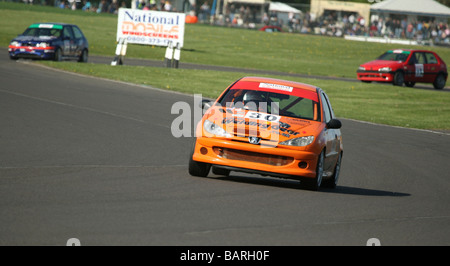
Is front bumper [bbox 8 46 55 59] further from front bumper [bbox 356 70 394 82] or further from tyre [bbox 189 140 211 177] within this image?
tyre [bbox 189 140 211 177]

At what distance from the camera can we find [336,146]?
12.1 meters

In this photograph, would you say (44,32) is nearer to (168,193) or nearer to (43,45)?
(43,45)

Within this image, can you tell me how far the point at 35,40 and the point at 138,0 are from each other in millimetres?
30955

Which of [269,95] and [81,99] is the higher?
[269,95]

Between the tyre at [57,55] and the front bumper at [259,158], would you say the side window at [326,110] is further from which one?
the tyre at [57,55]

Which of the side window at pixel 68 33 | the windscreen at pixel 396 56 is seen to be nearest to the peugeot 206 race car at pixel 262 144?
the side window at pixel 68 33

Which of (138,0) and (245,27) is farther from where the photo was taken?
(245,27)

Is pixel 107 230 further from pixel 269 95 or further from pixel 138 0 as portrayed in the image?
pixel 138 0

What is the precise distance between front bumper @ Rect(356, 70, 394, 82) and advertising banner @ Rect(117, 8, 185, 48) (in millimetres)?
7858

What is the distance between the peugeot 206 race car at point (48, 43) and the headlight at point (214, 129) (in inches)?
833

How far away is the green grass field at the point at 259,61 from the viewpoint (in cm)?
2720

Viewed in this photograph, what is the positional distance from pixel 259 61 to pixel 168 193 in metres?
38.8
